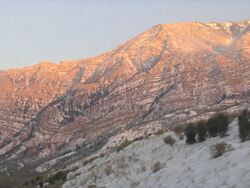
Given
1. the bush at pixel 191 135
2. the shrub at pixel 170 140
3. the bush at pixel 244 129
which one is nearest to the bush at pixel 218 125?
the bush at pixel 191 135

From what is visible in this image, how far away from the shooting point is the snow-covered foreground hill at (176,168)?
19.2m

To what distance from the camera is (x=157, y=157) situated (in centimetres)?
2925

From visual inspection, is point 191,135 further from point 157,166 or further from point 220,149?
point 220,149

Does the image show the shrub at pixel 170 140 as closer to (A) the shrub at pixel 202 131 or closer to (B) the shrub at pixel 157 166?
(A) the shrub at pixel 202 131

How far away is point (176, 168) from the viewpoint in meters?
23.8

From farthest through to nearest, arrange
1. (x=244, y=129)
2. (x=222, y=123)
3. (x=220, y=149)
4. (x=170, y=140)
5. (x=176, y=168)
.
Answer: (x=170, y=140)
(x=222, y=123)
(x=244, y=129)
(x=176, y=168)
(x=220, y=149)

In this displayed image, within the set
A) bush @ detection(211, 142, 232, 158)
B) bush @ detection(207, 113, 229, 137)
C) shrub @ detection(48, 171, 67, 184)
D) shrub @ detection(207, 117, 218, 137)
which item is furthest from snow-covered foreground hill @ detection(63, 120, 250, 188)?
shrub @ detection(48, 171, 67, 184)

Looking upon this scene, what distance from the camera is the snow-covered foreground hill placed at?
63.0 ft

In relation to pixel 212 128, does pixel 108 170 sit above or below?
below

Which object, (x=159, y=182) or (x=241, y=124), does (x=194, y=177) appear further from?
(x=241, y=124)

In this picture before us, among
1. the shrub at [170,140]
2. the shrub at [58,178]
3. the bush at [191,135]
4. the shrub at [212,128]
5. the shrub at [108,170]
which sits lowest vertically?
the shrub at [58,178]

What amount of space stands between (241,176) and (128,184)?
8.80 metres

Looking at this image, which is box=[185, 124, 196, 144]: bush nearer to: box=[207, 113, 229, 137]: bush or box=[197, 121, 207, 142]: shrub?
box=[197, 121, 207, 142]: shrub

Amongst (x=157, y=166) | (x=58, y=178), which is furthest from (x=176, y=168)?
(x=58, y=178)
